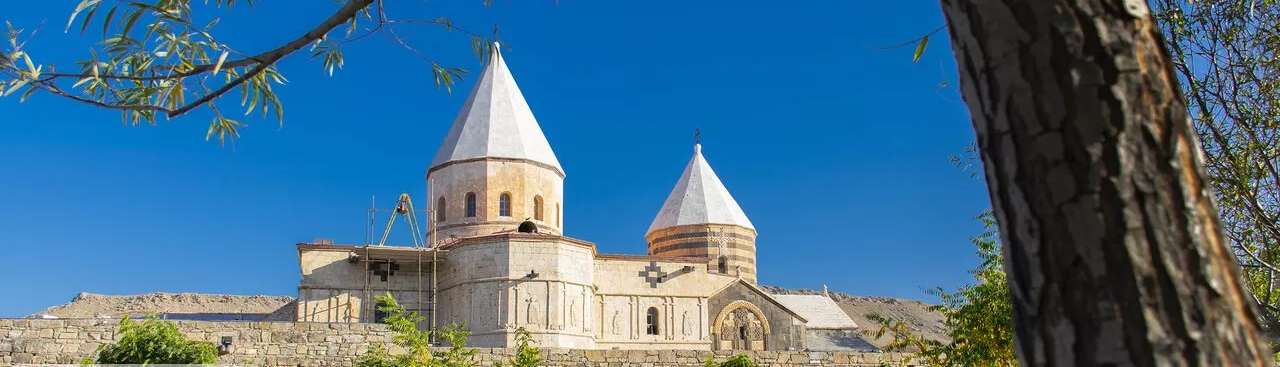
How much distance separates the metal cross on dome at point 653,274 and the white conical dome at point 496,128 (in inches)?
138

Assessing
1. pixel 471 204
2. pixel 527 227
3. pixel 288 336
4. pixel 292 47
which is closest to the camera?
pixel 292 47

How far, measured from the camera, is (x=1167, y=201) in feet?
6.80

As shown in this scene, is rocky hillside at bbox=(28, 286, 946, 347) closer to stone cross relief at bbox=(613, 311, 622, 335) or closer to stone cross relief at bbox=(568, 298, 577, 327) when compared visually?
stone cross relief at bbox=(613, 311, 622, 335)

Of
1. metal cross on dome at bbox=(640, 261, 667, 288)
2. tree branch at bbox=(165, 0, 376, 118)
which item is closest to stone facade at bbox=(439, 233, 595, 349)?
metal cross on dome at bbox=(640, 261, 667, 288)

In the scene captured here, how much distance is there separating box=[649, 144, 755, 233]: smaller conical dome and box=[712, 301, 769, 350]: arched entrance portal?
4.24 m

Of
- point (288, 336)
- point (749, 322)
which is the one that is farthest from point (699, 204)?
point (288, 336)

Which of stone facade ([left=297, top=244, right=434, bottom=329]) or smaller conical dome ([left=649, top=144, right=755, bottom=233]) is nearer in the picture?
stone facade ([left=297, top=244, right=434, bottom=329])

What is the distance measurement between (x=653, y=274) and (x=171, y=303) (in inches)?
1189

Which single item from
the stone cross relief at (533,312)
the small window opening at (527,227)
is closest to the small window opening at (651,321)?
the small window opening at (527,227)

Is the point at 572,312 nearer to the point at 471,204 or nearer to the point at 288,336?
the point at 471,204

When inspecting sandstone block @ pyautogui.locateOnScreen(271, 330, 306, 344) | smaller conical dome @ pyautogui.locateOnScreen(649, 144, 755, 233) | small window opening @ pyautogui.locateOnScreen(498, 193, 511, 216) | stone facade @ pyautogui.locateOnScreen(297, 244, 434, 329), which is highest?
smaller conical dome @ pyautogui.locateOnScreen(649, 144, 755, 233)

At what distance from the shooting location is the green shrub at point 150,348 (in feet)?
43.8

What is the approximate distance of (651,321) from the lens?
27797 mm

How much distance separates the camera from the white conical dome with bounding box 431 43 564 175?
91.7ft
